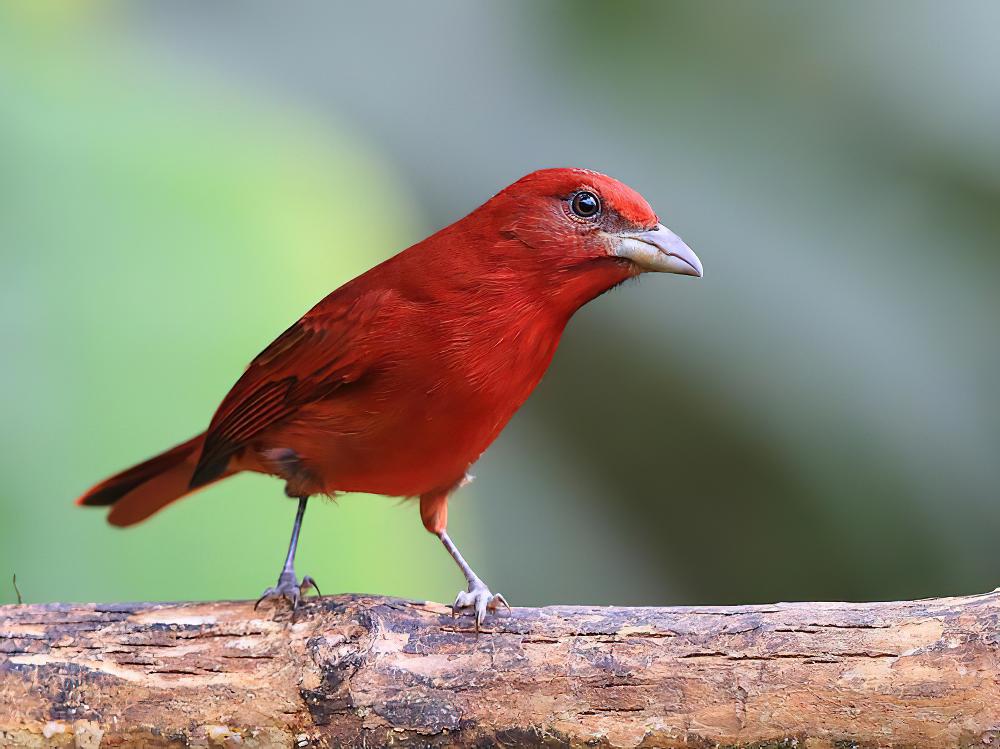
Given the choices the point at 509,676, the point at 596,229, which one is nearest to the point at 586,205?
the point at 596,229

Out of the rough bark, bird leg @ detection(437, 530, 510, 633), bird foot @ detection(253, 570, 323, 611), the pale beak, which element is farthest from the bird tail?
the pale beak

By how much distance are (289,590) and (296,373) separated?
1.53 ft

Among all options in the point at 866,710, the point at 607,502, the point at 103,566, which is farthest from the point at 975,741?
the point at 607,502

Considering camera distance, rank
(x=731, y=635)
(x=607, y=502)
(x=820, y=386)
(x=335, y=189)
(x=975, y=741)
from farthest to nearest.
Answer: (x=607, y=502) < (x=820, y=386) < (x=335, y=189) < (x=731, y=635) < (x=975, y=741)

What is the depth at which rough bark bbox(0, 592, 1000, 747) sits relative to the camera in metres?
2.09

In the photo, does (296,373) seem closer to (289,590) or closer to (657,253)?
(289,590)

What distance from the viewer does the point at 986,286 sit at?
4672 mm

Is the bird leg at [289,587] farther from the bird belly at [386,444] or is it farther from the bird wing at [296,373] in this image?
the bird wing at [296,373]

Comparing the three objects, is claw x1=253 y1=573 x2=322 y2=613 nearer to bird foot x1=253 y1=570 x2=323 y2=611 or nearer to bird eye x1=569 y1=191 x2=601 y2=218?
bird foot x1=253 y1=570 x2=323 y2=611

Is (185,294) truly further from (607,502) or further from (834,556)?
(834,556)

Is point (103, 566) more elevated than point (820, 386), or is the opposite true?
point (820, 386)

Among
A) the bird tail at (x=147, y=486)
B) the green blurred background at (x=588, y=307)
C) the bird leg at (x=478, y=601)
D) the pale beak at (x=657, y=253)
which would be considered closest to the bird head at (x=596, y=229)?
the pale beak at (x=657, y=253)

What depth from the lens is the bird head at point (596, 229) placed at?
2.50m

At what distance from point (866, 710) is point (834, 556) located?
2.72m
